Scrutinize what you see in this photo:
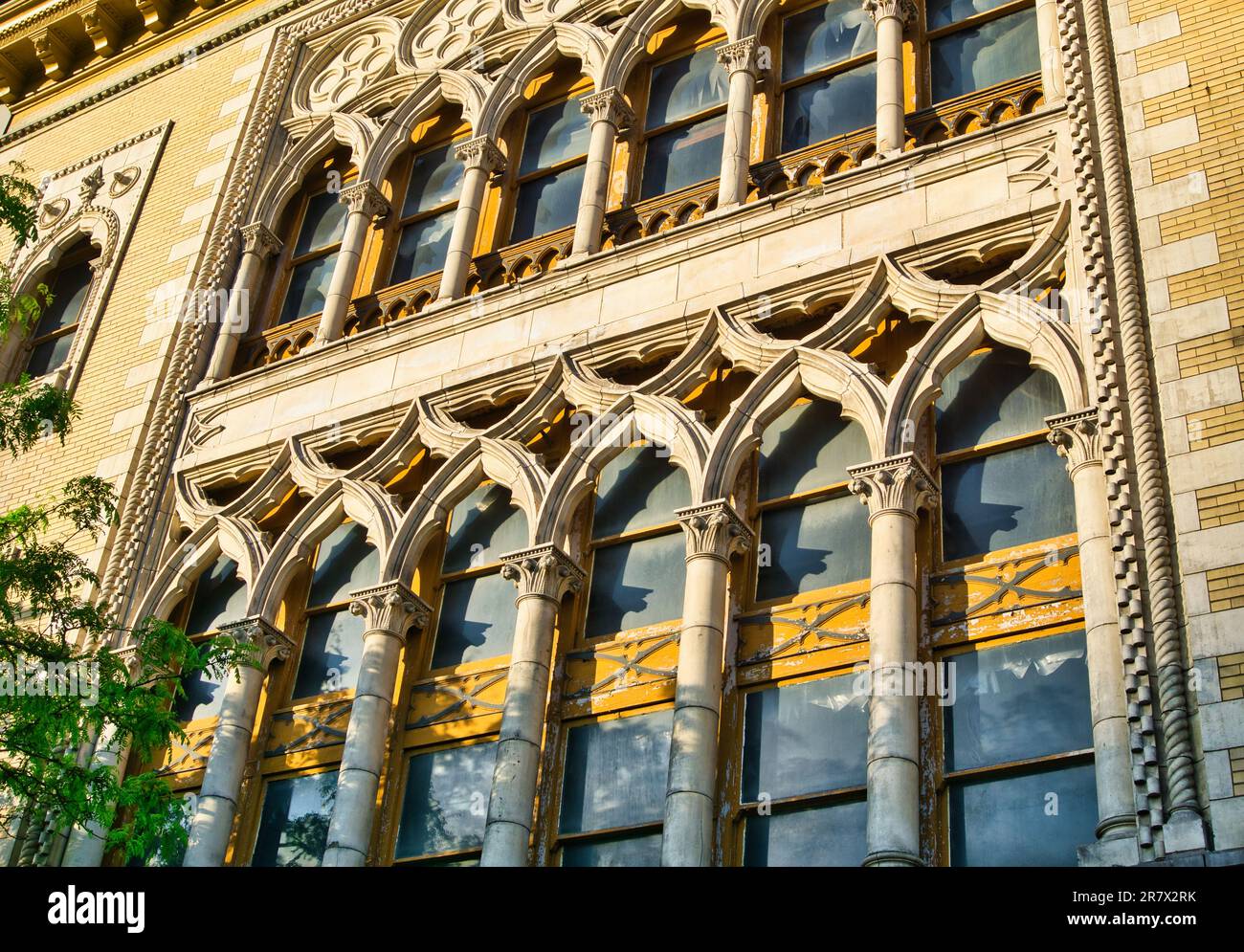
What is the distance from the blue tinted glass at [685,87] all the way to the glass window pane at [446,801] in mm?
6541

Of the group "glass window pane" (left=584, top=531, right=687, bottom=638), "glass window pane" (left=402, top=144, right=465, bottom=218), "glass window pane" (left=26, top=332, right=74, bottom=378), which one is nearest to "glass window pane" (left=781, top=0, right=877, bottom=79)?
"glass window pane" (left=402, top=144, right=465, bottom=218)

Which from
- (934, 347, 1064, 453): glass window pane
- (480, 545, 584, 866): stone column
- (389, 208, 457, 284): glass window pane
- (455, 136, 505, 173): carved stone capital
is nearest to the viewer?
(480, 545, 584, 866): stone column

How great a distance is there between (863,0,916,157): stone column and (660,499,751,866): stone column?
3.65m

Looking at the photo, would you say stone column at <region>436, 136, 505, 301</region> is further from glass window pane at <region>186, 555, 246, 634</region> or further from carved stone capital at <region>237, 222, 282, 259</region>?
glass window pane at <region>186, 555, 246, 634</region>

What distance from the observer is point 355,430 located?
51.0 feet

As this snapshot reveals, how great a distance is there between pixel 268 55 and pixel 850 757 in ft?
39.5

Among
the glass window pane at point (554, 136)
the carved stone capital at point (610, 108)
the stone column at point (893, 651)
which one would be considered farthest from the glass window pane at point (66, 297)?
the stone column at point (893, 651)

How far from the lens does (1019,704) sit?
36.7 ft

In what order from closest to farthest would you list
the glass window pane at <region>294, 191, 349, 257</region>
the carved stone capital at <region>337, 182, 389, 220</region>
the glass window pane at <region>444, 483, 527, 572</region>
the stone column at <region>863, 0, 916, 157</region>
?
the glass window pane at <region>444, 483, 527, 572</region> → the stone column at <region>863, 0, 916, 157</region> → the carved stone capital at <region>337, 182, 389, 220</region> → the glass window pane at <region>294, 191, 349, 257</region>

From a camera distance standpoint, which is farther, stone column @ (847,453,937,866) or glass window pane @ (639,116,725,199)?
glass window pane @ (639,116,725,199)

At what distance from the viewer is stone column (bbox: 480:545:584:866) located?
12055 mm

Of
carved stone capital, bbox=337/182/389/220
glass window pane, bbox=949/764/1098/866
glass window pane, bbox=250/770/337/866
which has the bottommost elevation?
glass window pane, bbox=949/764/1098/866

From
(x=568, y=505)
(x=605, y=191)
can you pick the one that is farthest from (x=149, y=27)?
(x=568, y=505)
